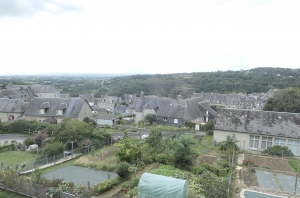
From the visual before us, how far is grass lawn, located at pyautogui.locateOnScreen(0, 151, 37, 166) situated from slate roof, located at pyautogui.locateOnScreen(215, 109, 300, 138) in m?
21.0

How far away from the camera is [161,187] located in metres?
11.8

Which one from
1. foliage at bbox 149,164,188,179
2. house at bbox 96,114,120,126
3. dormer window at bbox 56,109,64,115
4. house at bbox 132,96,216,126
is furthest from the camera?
house at bbox 96,114,120,126

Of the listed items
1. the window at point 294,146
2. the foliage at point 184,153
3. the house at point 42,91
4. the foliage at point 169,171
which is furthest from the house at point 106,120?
the house at point 42,91

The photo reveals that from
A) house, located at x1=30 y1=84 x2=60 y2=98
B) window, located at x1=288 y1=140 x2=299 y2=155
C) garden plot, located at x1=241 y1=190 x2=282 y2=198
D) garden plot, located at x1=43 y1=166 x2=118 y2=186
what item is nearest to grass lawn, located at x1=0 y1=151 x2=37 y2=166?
garden plot, located at x1=43 y1=166 x2=118 y2=186

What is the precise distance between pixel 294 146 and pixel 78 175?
21.8 metres

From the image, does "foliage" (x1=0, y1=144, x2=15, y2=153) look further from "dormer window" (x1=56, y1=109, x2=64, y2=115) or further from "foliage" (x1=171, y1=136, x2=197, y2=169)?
"foliage" (x1=171, y1=136, x2=197, y2=169)

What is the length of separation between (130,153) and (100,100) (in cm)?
7409

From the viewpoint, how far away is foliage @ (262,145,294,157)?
22266mm

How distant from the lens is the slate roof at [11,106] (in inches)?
1563

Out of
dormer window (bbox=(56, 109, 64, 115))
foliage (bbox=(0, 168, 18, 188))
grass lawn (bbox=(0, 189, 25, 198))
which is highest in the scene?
dormer window (bbox=(56, 109, 64, 115))

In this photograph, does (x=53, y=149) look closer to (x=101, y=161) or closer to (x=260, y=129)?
(x=101, y=161)

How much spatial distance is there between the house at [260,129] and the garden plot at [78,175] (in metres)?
14.3

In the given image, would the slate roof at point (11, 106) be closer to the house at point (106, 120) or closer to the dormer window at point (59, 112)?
the dormer window at point (59, 112)

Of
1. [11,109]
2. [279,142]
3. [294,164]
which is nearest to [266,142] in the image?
[279,142]
